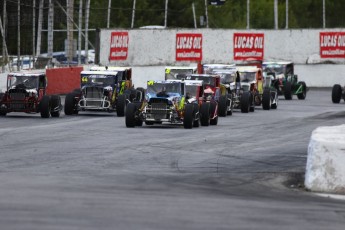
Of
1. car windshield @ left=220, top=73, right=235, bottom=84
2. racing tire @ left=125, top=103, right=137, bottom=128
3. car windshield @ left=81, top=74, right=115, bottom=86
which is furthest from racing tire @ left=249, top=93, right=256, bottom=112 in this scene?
racing tire @ left=125, top=103, right=137, bottom=128

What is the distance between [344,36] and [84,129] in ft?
117

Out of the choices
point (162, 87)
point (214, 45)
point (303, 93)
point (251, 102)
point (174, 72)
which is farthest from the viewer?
point (214, 45)

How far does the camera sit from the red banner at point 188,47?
64188 mm

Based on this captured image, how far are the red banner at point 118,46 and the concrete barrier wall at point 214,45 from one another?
8.0 inches

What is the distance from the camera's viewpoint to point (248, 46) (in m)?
65.4

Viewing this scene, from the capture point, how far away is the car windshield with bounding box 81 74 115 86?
4012 centimetres

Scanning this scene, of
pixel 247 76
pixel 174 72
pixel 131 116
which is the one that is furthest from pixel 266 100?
pixel 131 116

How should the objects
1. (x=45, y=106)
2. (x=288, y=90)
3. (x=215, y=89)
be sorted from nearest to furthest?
(x=45, y=106), (x=215, y=89), (x=288, y=90)

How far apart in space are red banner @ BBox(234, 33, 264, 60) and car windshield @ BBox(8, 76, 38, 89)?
89.4ft

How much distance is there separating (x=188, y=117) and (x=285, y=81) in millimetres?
22956

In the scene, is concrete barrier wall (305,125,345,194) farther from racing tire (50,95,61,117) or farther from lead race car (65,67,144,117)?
lead race car (65,67,144,117)

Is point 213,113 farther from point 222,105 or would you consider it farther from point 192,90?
point 222,105

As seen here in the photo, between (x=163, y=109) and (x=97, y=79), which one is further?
(x=97, y=79)

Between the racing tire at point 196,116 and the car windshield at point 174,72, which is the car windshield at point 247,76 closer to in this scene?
the car windshield at point 174,72
